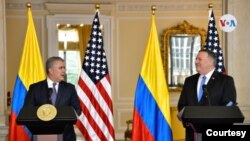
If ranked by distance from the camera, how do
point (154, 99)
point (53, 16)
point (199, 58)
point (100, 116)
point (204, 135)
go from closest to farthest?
point (204, 135)
point (199, 58)
point (154, 99)
point (100, 116)
point (53, 16)

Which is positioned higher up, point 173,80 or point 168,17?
point 168,17

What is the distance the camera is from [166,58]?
11578 millimetres

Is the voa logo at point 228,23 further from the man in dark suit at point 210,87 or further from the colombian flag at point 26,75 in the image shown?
the colombian flag at point 26,75

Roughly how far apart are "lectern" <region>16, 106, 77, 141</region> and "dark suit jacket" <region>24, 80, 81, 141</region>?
64 cm

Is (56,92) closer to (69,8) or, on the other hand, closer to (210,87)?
(210,87)

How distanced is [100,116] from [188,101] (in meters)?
1.96

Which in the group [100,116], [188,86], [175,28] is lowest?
[100,116]

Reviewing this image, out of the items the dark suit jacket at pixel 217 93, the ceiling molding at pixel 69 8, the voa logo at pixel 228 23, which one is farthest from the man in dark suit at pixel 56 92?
the ceiling molding at pixel 69 8

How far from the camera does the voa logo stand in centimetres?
613

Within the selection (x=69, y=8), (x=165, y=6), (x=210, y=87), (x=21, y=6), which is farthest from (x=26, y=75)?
(x=165, y=6)

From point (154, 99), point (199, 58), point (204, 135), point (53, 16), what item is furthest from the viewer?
point (53, 16)

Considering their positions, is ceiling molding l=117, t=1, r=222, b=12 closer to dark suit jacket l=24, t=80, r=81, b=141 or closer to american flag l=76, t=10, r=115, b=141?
american flag l=76, t=10, r=115, b=141

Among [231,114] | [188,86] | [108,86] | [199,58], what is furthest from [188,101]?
[108,86]

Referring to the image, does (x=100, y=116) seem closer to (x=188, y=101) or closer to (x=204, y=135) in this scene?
(x=188, y=101)
